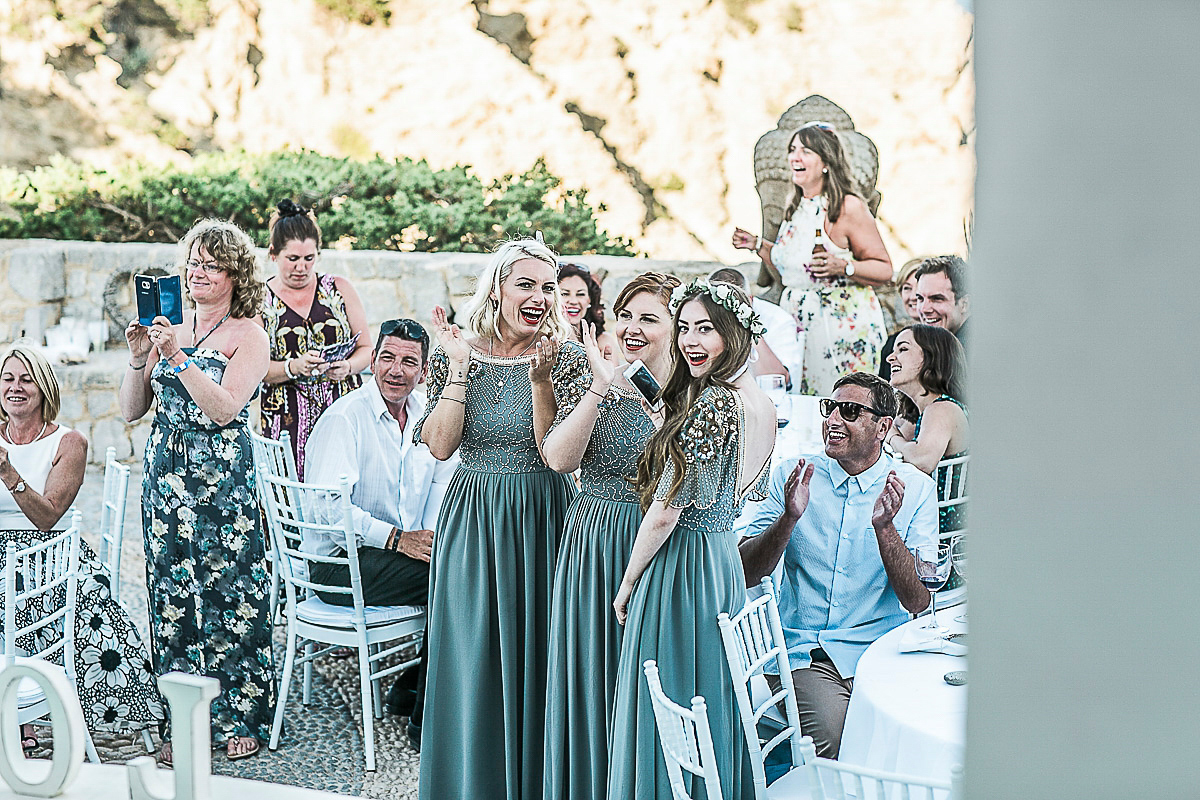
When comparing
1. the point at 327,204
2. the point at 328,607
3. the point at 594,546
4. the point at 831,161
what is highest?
the point at 327,204

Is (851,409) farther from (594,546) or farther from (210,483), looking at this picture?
(210,483)

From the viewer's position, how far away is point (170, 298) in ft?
12.3

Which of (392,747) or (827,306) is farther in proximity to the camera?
(827,306)

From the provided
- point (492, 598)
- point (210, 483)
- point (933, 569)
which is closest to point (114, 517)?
point (210, 483)

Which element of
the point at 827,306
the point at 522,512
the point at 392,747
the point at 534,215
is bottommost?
the point at 392,747

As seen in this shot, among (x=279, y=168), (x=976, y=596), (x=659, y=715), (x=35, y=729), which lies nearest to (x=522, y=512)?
(x=659, y=715)

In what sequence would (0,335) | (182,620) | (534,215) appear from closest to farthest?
(182,620), (0,335), (534,215)

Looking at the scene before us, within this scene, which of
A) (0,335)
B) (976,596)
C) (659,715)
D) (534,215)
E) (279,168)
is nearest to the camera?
(976,596)

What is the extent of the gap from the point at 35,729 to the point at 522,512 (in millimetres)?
2068

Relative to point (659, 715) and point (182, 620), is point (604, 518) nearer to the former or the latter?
point (659, 715)

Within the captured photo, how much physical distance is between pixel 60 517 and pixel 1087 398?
3805 mm

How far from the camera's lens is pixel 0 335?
8.26 metres

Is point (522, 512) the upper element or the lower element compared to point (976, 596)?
lower

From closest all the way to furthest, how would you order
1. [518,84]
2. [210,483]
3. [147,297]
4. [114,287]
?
[147,297] < [210,483] < [114,287] < [518,84]
